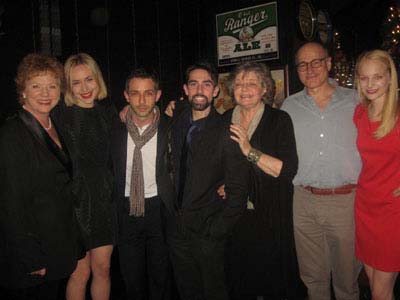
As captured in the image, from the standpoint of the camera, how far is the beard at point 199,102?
2.60 meters

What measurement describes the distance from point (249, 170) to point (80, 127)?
1306 mm

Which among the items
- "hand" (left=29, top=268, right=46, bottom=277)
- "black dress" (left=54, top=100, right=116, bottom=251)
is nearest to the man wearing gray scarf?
"black dress" (left=54, top=100, right=116, bottom=251)

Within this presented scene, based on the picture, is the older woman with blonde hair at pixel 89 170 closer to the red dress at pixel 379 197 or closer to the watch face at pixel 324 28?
the red dress at pixel 379 197

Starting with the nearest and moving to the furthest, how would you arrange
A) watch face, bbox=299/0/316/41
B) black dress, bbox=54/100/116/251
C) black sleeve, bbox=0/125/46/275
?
black sleeve, bbox=0/125/46/275 → black dress, bbox=54/100/116/251 → watch face, bbox=299/0/316/41

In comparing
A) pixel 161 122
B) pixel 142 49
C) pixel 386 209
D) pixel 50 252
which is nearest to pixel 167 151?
pixel 161 122

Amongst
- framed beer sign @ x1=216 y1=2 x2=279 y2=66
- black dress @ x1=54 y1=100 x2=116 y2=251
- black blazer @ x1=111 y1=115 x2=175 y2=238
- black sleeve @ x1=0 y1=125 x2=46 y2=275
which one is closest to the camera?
black sleeve @ x1=0 y1=125 x2=46 y2=275

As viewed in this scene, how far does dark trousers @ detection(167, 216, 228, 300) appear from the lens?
2535 mm

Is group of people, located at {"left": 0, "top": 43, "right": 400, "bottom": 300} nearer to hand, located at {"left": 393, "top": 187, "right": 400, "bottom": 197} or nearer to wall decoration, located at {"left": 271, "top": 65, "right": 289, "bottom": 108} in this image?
hand, located at {"left": 393, "top": 187, "right": 400, "bottom": 197}

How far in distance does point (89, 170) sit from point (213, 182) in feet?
3.00

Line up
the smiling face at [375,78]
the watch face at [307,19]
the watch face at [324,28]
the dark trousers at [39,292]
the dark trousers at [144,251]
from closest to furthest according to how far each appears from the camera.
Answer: the dark trousers at [39,292] < the smiling face at [375,78] < the dark trousers at [144,251] < the watch face at [307,19] < the watch face at [324,28]

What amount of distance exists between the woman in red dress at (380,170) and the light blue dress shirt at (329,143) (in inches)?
3.7

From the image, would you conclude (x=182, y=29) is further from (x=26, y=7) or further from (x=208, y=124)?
(x=208, y=124)

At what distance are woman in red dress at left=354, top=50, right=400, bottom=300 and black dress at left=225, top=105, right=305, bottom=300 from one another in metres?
0.50

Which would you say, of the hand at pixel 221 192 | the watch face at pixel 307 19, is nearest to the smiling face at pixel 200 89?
the hand at pixel 221 192
